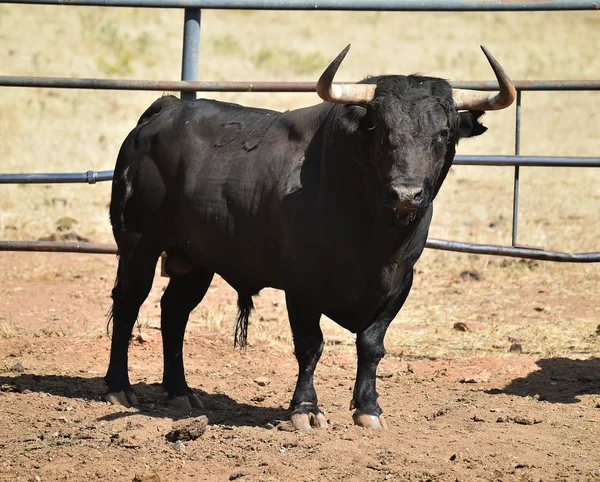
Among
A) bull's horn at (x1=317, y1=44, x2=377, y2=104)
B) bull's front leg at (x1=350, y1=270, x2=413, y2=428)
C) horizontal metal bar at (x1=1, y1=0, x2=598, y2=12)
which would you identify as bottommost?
bull's front leg at (x1=350, y1=270, x2=413, y2=428)

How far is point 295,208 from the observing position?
5.46 metres

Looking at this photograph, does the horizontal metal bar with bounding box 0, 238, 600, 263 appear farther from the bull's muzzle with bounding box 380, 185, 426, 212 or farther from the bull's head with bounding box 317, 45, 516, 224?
the bull's muzzle with bounding box 380, 185, 426, 212

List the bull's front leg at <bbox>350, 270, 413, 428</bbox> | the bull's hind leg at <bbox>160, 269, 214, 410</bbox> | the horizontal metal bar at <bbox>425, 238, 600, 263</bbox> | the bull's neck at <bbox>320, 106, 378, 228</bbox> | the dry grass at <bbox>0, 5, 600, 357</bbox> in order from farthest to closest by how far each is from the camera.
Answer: the dry grass at <bbox>0, 5, 600, 357</bbox>
the horizontal metal bar at <bbox>425, 238, 600, 263</bbox>
the bull's hind leg at <bbox>160, 269, 214, 410</bbox>
the bull's front leg at <bbox>350, 270, 413, 428</bbox>
the bull's neck at <bbox>320, 106, 378, 228</bbox>

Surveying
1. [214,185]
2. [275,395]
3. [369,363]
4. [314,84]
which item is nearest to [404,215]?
[369,363]

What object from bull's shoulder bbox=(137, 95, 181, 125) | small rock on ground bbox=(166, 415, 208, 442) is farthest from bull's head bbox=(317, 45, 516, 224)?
bull's shoulder bbox=(137, 95, 181, 125)

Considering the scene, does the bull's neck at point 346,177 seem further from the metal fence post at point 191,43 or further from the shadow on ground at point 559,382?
the metal fence post at point 191,43

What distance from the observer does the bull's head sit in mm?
4887

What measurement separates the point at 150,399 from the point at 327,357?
149cm

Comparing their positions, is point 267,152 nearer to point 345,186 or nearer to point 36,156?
point 345,186

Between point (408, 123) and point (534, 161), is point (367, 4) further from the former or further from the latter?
point (408, 123)

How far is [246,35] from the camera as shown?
27812 millimetres

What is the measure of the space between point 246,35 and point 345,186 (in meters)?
23.2

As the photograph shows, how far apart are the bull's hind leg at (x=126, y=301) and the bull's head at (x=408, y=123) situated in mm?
1903

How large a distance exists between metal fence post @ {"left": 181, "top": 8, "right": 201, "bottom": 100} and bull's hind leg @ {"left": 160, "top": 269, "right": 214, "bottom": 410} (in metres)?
1.78
